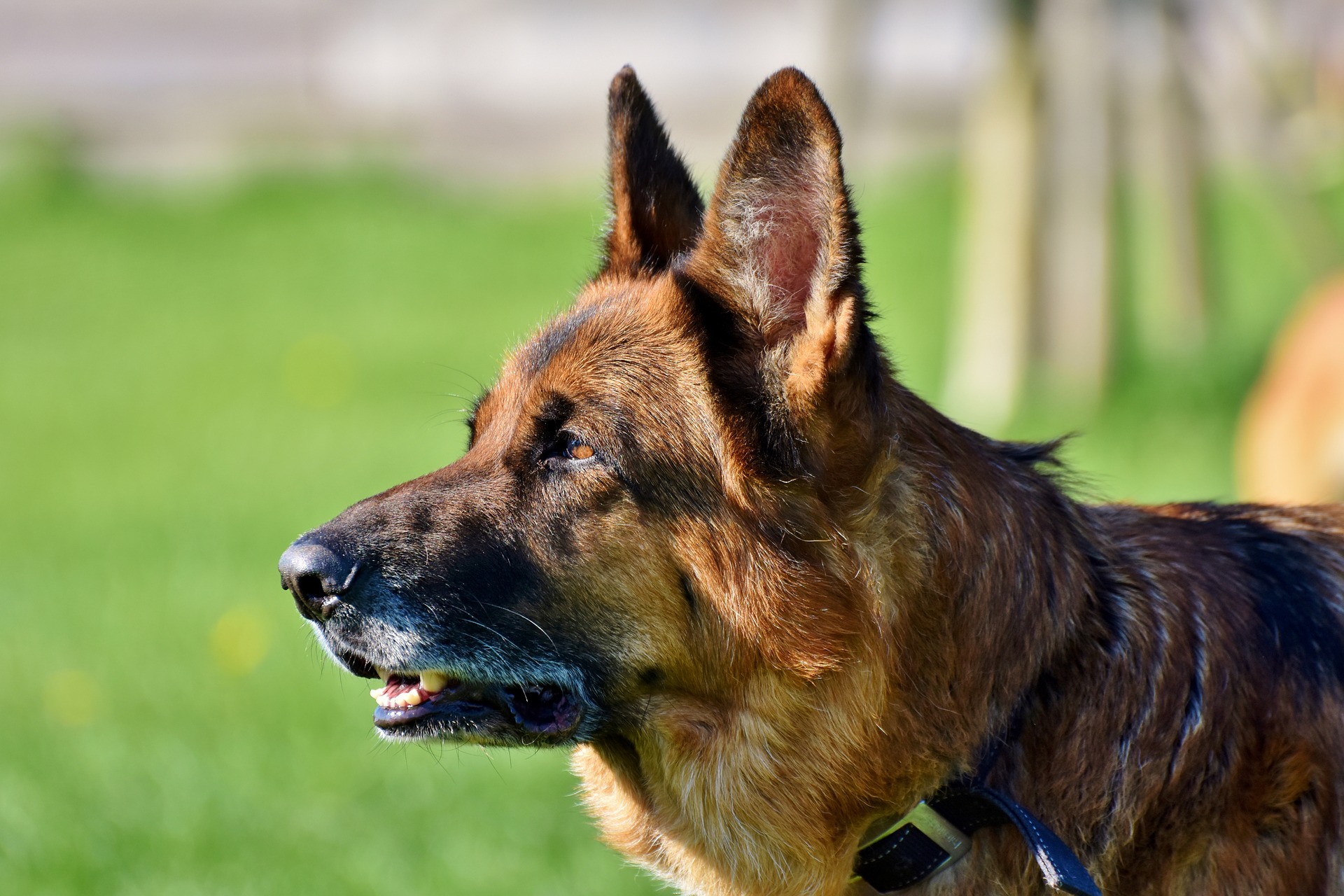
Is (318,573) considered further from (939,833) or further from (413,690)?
(939,833)

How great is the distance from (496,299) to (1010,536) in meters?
10.8

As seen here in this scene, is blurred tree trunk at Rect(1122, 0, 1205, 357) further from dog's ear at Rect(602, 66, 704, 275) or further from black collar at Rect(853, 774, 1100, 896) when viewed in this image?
black collar at Rect(853, 774, 1100, 896)

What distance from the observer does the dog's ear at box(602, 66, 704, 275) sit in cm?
338

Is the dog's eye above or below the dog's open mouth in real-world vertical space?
above

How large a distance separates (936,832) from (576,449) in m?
1.06

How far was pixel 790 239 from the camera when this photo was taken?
109 inches

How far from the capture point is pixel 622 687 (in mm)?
2871

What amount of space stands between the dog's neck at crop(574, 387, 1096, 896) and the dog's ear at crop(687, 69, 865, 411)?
10.9 inches

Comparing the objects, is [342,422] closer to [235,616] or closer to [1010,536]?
[235,616]

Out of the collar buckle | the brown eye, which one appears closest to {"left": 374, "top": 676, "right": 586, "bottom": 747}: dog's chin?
the brown eye

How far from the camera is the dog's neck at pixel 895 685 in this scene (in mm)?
2779

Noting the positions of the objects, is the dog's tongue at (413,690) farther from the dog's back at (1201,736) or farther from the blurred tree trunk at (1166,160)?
the blurred tree trunk at (1166,160)

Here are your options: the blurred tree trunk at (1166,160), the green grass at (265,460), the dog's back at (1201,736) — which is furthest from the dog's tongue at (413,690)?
the blurred tree trunk at (1166,160)

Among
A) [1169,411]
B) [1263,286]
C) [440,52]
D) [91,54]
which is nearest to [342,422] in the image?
[1169,411]
